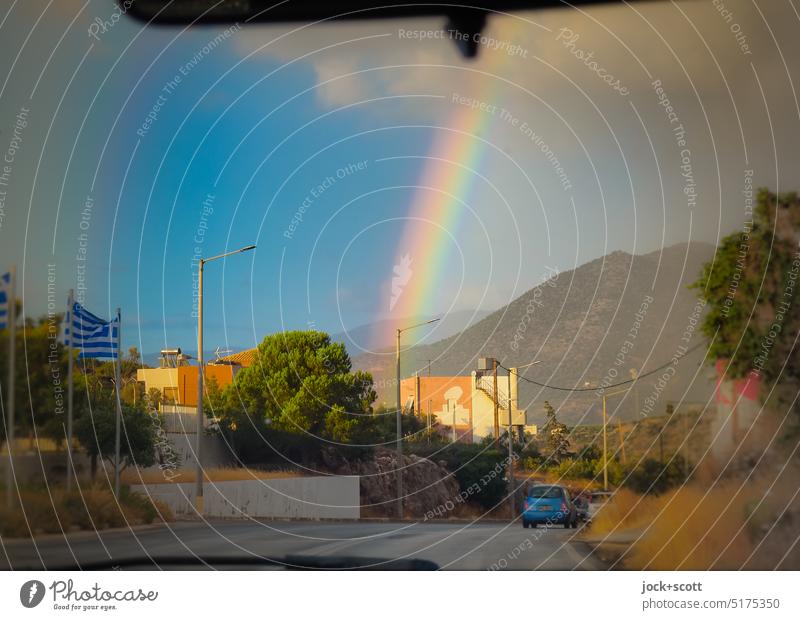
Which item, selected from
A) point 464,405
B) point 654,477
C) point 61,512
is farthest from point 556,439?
point 61,512

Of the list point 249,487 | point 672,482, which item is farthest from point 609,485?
point 249,487

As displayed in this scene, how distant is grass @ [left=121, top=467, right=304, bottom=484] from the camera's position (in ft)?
45.5

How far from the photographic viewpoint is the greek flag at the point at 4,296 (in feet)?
34.3

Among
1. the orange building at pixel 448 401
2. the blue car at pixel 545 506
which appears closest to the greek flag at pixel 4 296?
the blue car at pixel 545 506

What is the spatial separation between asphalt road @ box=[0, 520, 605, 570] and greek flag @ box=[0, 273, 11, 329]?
8.12ft

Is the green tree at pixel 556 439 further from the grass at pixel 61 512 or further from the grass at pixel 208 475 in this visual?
the grass at pixel 61 512

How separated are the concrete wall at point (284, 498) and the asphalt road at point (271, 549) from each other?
12.3ft

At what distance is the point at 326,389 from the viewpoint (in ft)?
97.6

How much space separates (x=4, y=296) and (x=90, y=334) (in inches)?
66.3

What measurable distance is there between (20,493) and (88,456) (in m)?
1.14

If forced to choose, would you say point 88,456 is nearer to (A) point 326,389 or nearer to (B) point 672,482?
(B) point 672,482

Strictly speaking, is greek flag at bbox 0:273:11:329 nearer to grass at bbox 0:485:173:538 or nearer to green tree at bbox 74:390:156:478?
green tree at bbox 74:390:156:478

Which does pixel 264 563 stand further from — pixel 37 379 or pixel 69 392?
pixel 37 379

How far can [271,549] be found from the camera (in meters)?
12.9
